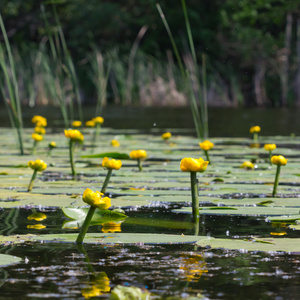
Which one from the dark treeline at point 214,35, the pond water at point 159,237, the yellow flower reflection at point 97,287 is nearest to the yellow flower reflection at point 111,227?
the pond water at point 159,237

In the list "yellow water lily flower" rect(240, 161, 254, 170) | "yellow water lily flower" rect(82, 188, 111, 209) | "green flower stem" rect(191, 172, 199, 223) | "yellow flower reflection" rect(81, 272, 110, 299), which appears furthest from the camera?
"yellow water lily flower" rect(240, 161, 254, 170)

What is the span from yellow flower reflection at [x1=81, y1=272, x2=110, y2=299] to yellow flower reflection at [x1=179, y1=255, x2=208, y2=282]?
13cm

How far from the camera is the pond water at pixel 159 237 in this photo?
3.50ft

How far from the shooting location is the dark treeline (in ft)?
49.9

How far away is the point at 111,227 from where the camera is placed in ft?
5.24

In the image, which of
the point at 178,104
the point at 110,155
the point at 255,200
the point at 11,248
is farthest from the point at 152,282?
the point at 178,104

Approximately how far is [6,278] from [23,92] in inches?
491

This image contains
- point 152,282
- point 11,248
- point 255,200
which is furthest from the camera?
point 255,200

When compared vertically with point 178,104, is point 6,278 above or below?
above

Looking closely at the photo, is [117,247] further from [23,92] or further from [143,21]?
[143,21]

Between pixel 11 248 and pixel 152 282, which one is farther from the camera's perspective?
pixel 11 248

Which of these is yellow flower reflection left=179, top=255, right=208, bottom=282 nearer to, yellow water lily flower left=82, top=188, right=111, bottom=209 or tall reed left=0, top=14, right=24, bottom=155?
yellow water lily flower left=82, top=188, right=111, bottom=209

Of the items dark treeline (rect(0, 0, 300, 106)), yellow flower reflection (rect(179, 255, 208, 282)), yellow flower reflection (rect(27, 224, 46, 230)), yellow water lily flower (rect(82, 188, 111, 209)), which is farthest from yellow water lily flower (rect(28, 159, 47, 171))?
dark treeline (rect(0, 0, 300, 106))

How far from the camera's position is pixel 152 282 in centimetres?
108
